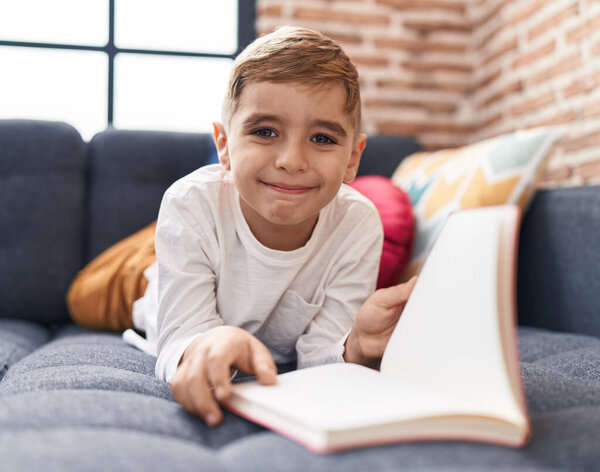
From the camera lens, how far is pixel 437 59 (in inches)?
92.7

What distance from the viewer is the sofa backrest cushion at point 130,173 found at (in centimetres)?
163

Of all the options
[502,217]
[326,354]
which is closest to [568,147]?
[326,354]

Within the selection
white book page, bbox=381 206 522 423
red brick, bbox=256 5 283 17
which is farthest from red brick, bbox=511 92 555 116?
white book page, bbox=381 206 522 423

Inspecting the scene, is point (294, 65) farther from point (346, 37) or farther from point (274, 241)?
point (346, 37)

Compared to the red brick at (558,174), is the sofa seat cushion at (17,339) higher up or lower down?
lower down

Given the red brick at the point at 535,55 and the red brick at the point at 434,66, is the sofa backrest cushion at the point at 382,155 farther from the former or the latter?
the red brick at the point at 434,66

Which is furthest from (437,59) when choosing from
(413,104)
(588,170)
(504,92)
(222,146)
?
(222,146)

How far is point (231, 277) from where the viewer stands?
1.02 m

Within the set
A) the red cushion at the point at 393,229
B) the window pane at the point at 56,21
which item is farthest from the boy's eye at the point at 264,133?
the window pane at the point at 56,21

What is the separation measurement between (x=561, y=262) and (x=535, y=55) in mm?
923

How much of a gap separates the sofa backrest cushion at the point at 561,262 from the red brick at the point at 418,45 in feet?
3.74

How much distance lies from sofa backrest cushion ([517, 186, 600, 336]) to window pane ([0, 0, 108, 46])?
1.82 meters

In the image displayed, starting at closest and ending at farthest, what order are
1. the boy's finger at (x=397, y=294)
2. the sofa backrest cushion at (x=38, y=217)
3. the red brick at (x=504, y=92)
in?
the boy's finger at (x=397, y=294) < the sofa backrest cushion at (x=38, y=217) < the red brick at (x=504, y=92)

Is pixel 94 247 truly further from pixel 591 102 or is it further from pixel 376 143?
pixel 591 102
